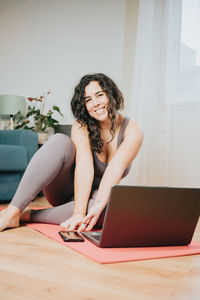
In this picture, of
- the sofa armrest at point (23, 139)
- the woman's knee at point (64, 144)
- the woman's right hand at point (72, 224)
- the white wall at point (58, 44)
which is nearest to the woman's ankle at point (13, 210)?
the woman's right hand at point (72, 224)

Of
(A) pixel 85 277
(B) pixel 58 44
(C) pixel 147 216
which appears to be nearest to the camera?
→ (A) pixel 85 277

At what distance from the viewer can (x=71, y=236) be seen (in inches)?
41.9

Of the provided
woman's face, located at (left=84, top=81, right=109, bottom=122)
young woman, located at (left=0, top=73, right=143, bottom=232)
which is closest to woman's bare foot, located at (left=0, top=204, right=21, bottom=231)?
young woman, located at (left=0, top=73, right=143, bottom=232)

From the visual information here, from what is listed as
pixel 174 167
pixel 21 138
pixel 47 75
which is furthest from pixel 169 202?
pixel 47 75

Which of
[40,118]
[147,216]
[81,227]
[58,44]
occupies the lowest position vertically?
[81,227]

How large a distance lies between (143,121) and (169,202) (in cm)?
148

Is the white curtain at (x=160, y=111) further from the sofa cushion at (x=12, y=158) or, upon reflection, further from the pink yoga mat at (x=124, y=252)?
→ the pink yoga mat at (x=124, y=252)

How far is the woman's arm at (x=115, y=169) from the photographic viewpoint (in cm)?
115

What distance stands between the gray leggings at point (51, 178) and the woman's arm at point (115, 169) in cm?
10

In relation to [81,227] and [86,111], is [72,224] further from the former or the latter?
[86,111]

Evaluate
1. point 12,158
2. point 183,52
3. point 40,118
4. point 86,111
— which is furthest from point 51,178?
point 40,118

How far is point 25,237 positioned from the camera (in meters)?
1.12

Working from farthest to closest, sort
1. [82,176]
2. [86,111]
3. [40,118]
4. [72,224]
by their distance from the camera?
[40,118] → [86,111] → [82,176] → [72,224]

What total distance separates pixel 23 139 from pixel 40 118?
857 mm
